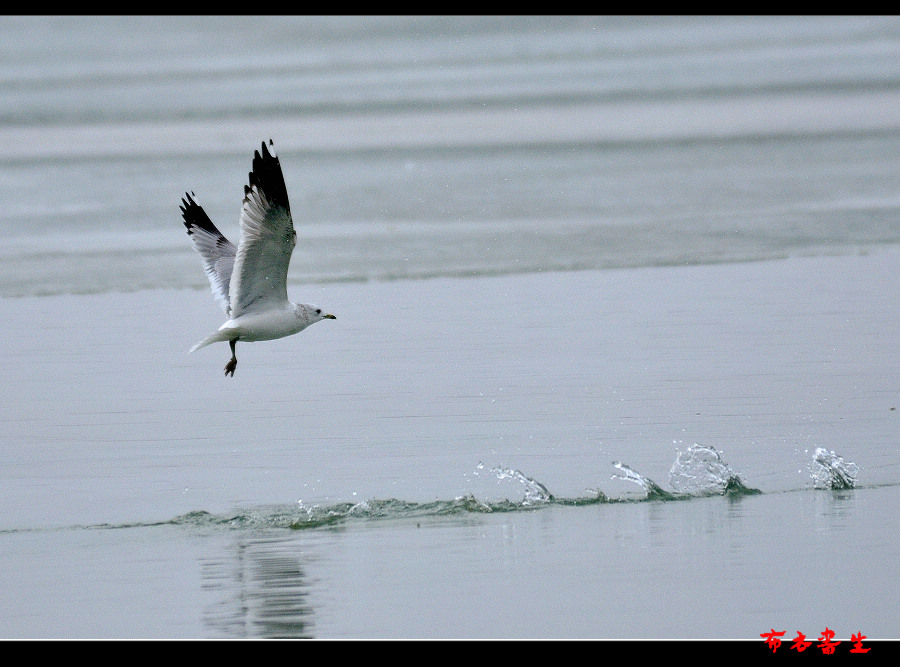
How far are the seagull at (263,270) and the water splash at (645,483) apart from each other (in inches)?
84.7

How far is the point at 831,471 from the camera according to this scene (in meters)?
8.09

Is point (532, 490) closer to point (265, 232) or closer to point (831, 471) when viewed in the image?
point (831, 471)

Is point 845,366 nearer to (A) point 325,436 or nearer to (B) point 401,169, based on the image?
A: (A) point 325,436

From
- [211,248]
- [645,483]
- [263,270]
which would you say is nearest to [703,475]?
[645,483]

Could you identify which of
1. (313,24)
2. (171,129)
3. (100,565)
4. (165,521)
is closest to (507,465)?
(165,521)

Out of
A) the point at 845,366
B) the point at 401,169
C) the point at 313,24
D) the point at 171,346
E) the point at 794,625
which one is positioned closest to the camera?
the point at 794,625

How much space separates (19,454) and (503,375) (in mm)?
3084

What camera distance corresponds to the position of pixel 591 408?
9.57 m

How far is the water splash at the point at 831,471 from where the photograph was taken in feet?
26.1

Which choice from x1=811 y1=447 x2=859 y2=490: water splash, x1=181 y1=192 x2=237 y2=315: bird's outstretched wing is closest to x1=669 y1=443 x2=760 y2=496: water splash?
x1=811 y1=447 x2=859 y2=490: water splash

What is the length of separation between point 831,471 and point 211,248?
15.2 feet

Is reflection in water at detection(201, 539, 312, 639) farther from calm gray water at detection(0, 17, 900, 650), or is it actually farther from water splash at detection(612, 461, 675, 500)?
water splash at detection(612, 461, 675, 500)
